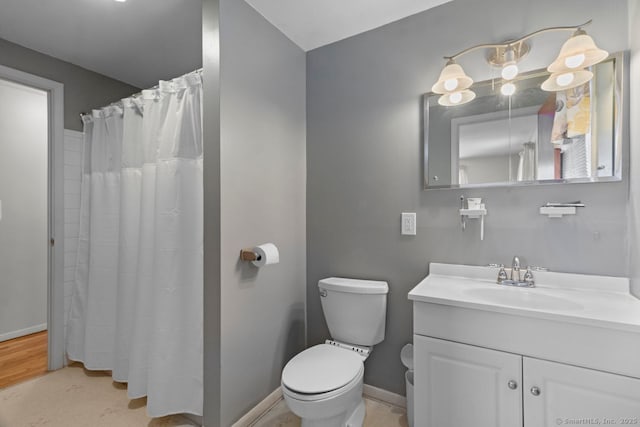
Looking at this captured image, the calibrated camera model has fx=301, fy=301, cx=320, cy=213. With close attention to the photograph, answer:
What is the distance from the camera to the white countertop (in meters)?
1.05

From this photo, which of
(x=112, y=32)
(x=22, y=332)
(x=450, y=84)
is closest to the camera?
(x=450, y=84)

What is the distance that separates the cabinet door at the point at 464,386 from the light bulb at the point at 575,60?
1266mm

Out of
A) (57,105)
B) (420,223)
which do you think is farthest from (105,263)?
(420,223)

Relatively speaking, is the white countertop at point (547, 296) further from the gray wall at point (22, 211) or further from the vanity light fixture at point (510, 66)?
the gray wall at point (22, 211)

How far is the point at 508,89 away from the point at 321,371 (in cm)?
172

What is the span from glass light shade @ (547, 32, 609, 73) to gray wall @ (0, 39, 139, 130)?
10.6 ft

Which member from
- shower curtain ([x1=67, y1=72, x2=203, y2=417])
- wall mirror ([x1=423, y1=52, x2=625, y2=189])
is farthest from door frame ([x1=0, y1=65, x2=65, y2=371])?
wall mirror ([x1=423, y1=52, x2=625, y2=189])

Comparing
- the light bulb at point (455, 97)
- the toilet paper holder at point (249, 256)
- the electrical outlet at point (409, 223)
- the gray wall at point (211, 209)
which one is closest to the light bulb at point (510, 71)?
the light bulb at point (455, 97)

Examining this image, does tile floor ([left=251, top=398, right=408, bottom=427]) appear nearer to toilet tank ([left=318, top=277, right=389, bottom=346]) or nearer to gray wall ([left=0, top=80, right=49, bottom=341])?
toilet tank ([left=318, top=277, right=389, bottom=346])

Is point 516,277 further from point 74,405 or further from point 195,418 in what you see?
point 74,405

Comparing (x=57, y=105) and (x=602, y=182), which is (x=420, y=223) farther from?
(x=57, y=105)

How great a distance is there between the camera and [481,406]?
1207mm

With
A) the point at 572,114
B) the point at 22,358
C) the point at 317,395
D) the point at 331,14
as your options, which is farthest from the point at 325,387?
the point at 22,358

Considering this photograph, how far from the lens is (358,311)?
1761 millimetres
